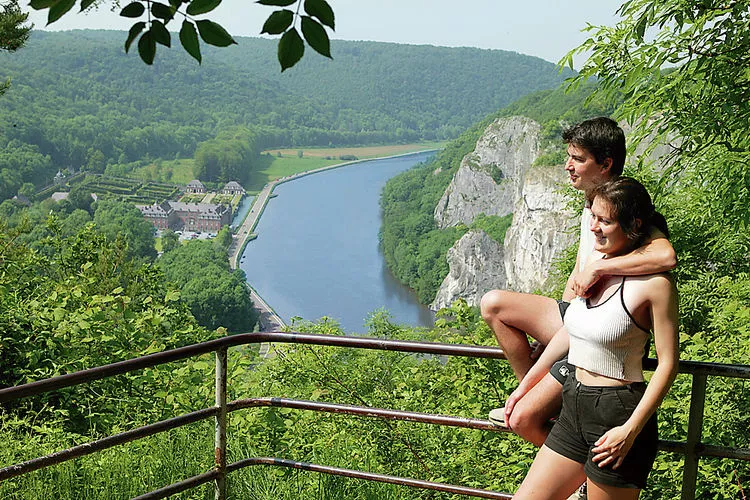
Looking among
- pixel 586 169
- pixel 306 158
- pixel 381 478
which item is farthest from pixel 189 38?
pixel 306 158

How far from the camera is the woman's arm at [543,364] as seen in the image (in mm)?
2086

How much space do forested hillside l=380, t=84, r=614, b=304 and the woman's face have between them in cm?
5982

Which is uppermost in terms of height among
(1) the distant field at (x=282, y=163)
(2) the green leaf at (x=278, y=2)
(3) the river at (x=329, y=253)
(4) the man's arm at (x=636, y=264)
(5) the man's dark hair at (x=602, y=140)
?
(2) the green leaf at (x=278, y=2)

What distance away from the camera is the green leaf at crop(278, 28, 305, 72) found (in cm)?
118

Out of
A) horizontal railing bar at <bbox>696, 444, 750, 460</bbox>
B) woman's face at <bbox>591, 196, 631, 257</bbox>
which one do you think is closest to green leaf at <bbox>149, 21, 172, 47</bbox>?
woman's face at <bbox>591, 196, 631, 257</bbox>

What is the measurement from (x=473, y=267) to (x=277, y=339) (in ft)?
220

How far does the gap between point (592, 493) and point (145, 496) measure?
1.28m

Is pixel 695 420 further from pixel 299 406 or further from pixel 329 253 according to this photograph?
pixel 329 253

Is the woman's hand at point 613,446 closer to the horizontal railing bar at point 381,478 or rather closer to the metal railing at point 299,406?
the metal railing at point 299,406

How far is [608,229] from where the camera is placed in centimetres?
193

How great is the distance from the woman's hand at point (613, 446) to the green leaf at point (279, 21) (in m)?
1.22

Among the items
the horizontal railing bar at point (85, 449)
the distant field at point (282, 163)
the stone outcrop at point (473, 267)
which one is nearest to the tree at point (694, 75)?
the horizontal railing bar at point (85, 449)

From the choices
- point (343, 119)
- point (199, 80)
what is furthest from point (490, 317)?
point (343, 119)

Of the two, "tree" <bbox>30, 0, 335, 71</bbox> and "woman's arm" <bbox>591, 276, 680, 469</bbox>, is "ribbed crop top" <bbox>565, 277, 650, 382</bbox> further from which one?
"tree" <bbox>30, 0, 335, 71</bbox>
